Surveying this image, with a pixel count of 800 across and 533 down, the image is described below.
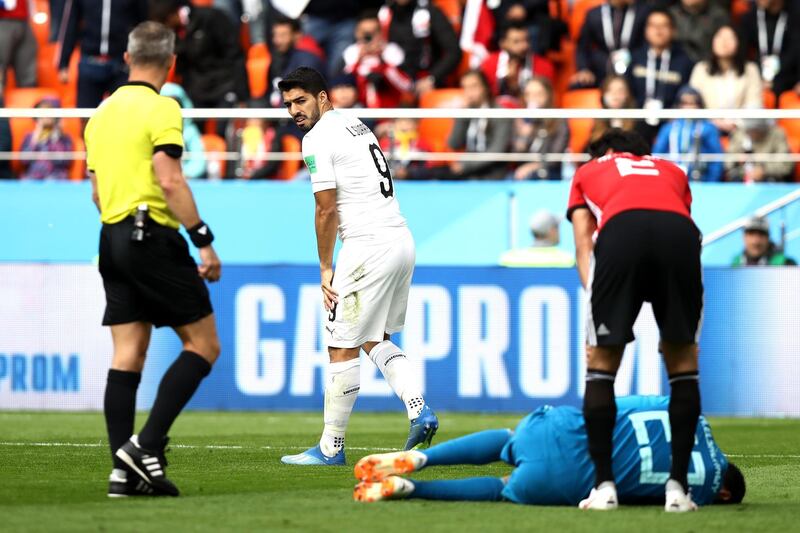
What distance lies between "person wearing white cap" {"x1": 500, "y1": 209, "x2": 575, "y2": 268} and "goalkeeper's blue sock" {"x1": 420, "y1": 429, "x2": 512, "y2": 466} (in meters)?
7.21

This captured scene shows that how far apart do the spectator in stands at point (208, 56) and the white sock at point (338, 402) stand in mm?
8772

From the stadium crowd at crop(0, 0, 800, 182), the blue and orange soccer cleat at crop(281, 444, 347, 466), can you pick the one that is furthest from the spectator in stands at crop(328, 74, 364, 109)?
the blue and orange soccer cleat at crop(281, 444, 347, 466)

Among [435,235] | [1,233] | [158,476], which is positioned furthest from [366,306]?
[1,233]

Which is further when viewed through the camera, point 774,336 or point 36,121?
point 36,121

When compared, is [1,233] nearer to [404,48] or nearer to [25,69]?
[25,69]

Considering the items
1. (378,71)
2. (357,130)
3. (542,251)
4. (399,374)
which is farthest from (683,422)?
(378,71)

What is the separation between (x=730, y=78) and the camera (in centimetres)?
1611

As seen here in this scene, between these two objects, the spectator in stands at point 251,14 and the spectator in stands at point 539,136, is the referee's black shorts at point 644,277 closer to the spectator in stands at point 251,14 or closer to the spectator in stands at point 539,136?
the spectator in stands at point 539,136

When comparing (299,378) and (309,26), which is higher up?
(309,26)

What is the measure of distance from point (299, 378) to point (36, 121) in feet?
16.6

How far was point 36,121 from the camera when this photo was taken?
16.8 metres

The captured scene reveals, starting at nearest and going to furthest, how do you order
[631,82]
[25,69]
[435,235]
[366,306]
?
[366,306], [435,235], [631,82], [25,69]

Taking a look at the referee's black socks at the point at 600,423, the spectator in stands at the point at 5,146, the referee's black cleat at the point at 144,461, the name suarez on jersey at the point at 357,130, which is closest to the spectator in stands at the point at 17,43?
the spectator in stands at the point at 5,146

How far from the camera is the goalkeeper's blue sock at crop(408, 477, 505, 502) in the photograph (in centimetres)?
653
